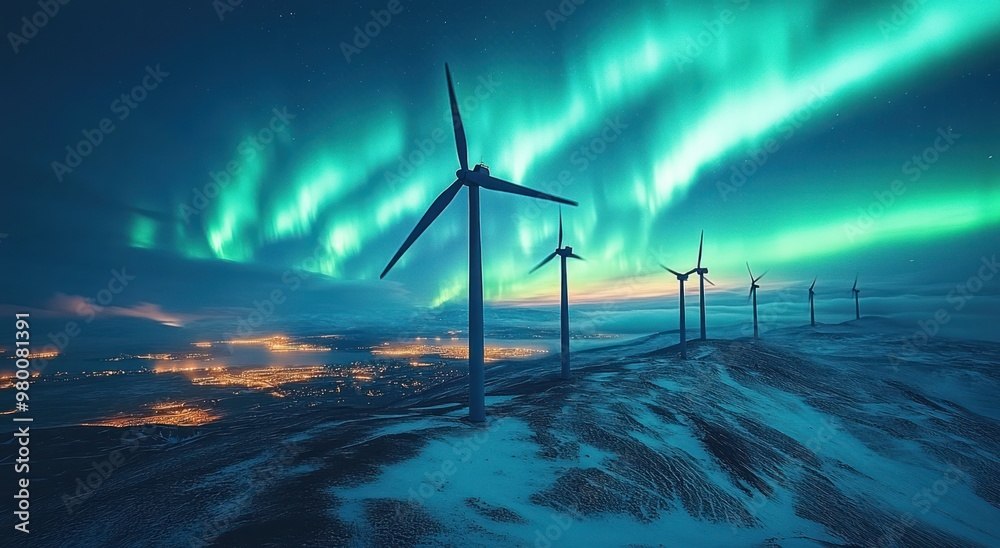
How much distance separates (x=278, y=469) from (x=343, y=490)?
24.2ft

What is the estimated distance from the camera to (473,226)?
3216 centimetres

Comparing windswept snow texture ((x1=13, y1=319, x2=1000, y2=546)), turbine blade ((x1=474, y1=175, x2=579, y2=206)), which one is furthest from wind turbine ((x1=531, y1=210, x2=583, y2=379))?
turbine blade ((x1=474, y1=175, x2=579, y2=206))

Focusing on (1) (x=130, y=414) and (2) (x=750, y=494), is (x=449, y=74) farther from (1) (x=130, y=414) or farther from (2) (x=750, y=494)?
(1) (x=130, y=414)

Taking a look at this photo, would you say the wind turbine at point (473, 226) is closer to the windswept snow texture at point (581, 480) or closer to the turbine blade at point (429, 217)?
the turbine blade at point (429, 217)

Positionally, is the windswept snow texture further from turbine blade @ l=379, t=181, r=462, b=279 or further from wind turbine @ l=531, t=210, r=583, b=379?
turbine blade @ l=379, t=181, r=462, b=279

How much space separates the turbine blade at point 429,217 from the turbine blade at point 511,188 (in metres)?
2.70

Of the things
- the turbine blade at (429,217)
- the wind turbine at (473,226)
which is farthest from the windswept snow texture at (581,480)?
the turbine blade at (429,217)

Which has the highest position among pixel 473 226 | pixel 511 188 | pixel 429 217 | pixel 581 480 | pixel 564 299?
pixel 511 188

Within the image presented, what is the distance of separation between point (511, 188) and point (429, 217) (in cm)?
772

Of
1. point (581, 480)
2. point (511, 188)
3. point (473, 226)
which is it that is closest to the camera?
point (581, 480)

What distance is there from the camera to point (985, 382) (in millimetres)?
95375

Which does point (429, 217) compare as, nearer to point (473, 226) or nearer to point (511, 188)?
point (473, 226)

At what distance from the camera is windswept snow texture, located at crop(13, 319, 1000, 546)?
733 inches

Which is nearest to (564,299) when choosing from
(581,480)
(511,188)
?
(511,188)
